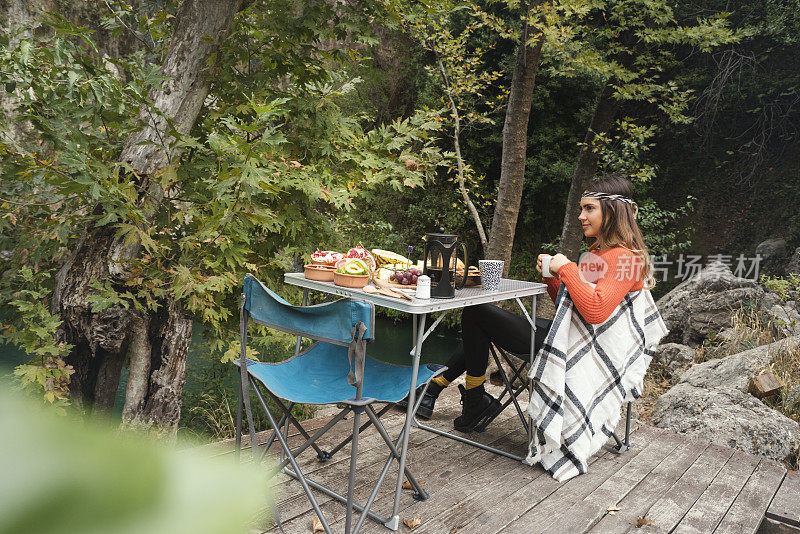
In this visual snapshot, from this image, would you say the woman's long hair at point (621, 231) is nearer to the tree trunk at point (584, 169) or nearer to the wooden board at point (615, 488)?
the wooden board at point (615, 488)

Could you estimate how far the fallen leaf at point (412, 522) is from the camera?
205 centimetres

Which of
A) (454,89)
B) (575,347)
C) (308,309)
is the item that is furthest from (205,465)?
(454,89)

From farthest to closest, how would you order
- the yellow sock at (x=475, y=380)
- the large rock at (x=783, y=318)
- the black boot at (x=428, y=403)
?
the large rock at (x=783, y=318) < the black boot at (x=428, y=403) < the yellow sock at (x=475, y=380)

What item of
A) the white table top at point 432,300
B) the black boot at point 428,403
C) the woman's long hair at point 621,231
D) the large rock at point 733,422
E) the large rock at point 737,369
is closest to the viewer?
the white table top at point 432,300

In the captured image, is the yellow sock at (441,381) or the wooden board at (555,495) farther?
the yellow sock at (441,381)

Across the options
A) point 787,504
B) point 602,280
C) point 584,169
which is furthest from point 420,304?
point 584,169

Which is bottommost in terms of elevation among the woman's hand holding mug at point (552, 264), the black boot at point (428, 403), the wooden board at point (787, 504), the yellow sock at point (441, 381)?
the wooden board at point (787, 504)

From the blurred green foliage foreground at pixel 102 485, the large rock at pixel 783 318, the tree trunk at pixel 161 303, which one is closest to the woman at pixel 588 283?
the tree trunk at pixel 161 303

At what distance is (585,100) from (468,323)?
6954 mm

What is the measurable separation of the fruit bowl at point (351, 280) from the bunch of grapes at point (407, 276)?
0.50ft

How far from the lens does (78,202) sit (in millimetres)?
2479

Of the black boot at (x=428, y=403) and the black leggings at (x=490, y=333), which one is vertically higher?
the black leggings at (x=490, y=333)

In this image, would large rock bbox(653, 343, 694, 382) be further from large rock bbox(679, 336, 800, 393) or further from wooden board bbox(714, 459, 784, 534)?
wooden board bbox(714, 459, 784, 534)

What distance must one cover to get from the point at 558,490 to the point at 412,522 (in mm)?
704
